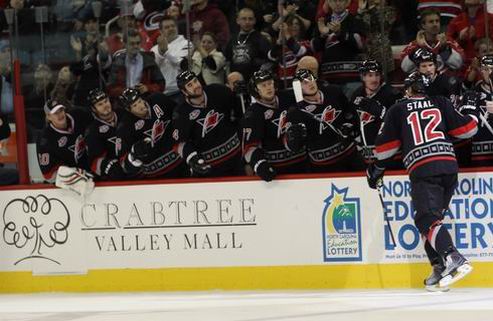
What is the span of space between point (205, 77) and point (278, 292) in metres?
2.16

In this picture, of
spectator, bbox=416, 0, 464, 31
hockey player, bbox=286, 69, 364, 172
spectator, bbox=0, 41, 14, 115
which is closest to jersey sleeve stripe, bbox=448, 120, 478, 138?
hockey player, bbox=286, 69, 364, 172

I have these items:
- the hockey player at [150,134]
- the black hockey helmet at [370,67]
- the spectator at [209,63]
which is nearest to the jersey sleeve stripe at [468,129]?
the black hockey helmet at [370,67]

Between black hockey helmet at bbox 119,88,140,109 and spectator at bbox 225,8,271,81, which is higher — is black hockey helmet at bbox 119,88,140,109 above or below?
below

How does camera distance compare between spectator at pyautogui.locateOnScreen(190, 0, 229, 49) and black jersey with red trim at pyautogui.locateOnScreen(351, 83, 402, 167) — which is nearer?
black jersey with red trim at pyautogui.locateOnScreen(351, 83, 402, 167)

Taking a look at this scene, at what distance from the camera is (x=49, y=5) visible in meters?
11.3

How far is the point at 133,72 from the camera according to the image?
10.6 metres

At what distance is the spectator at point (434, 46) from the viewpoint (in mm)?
9609

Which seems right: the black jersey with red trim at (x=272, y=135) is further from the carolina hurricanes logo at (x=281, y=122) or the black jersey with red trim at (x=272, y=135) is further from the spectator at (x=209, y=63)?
the spectator at (x=209, y=63)

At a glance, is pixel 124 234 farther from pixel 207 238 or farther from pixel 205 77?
pixel 205 77

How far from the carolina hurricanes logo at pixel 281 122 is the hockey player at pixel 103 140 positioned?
130 centimetres

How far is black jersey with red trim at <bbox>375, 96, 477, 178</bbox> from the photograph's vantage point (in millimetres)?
8609

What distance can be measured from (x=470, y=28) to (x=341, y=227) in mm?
1993

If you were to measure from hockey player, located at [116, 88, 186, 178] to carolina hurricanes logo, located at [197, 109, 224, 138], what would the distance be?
287 millimetres

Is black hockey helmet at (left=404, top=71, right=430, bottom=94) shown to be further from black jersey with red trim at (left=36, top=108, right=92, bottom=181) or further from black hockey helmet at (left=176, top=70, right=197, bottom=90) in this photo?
black jersey with red trim at (left=36, top=108, right=92, bottom=181)
